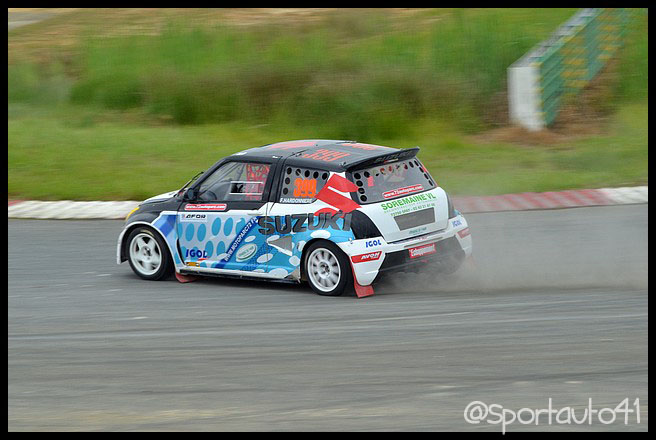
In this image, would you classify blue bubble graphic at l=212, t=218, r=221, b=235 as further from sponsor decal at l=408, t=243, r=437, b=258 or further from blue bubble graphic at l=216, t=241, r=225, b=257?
sponsor decal at l=408, t=243, r=437, b=258

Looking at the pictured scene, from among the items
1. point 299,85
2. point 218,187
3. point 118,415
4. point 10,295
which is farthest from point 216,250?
point 299,85

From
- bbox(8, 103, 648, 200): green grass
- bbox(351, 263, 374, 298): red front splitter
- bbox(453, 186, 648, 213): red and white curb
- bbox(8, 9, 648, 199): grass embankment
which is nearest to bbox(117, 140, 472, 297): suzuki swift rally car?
bbox(351, 263, 374, 298): red front splitter

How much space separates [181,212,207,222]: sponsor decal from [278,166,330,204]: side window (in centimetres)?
98

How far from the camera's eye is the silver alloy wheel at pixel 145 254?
11.0m

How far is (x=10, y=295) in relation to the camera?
10.7 m

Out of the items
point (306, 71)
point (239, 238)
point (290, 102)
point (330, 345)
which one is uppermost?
point (306, 71)

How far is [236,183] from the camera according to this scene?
1050 centimetres

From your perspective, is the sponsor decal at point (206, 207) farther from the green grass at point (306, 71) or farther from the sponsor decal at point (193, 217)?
the green grass at point (306, 71)

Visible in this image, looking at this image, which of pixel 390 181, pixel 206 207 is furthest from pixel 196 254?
pixel 390 181

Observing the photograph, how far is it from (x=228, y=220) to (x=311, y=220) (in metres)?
1.03

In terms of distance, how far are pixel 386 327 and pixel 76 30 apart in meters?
23.7

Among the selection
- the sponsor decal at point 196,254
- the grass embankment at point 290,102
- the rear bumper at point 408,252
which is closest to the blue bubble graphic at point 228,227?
the sponsor decal at point 196,254

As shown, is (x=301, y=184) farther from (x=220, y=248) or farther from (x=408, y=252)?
(x=408, y=252)

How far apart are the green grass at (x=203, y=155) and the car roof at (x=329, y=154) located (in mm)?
5809
